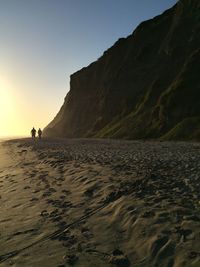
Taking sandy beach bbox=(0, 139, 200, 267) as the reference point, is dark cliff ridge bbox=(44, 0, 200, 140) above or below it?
above

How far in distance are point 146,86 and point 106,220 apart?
69.5m

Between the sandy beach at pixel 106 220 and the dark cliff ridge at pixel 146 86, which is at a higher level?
the dark cliff ridge at pixel 146 86

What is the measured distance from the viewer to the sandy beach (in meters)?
7.11

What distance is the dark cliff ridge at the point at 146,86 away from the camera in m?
51.1

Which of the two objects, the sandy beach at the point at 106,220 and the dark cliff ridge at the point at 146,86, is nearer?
the sandy beach at the point at 106,220

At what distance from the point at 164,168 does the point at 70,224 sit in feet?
23.5

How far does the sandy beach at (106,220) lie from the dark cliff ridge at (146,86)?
91.7 ft

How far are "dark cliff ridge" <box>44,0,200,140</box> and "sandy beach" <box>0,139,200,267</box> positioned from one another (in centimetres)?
2796

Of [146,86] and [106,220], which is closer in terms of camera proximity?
[106,220]

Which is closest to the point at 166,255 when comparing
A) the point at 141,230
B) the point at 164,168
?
the point at 141,230

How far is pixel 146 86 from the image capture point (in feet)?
252

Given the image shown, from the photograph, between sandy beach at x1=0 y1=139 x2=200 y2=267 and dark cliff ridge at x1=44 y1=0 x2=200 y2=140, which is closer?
sandy beach at x1=0 y1=139 x2=200 y2=267

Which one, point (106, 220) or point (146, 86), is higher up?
point (146, 86)

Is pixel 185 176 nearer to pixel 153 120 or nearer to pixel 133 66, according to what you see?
pixel 153 120
